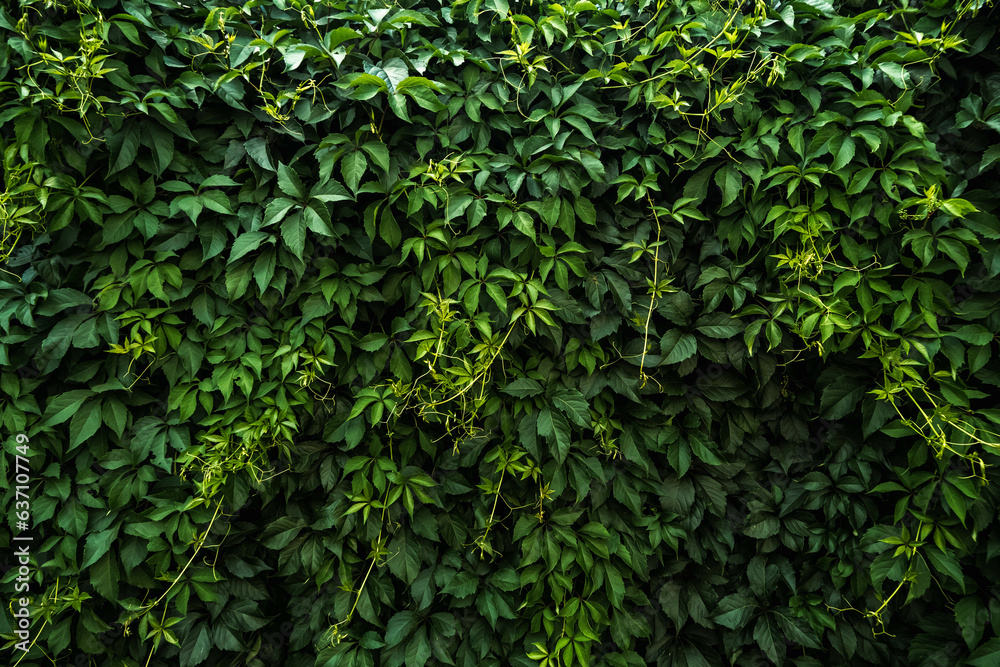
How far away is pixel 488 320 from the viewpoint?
1858mm

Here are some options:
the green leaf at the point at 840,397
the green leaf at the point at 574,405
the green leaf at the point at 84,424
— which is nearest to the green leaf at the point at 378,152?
the green leaf at the point at 574,405

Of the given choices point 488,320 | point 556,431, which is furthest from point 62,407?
point 556,431

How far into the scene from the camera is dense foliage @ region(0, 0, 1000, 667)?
1.83m

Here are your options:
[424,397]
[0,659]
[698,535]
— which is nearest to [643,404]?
[698,535]

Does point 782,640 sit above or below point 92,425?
below

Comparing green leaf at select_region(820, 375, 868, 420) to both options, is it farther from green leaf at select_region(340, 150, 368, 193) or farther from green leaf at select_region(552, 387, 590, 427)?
green leaf at select_region(340, 150, 368, 193)

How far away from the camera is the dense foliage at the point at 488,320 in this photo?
5.99ft

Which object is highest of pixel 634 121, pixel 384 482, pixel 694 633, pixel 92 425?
pixel 634 121

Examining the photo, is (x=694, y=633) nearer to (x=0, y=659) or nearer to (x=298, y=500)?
(x=298, y=500)

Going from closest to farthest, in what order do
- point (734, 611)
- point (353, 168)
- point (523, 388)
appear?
point (353, 168) → point (523, 388) → point (734, 611)

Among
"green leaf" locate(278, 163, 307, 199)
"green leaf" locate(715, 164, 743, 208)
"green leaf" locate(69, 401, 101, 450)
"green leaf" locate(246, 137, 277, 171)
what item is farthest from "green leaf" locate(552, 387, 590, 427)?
"green leaf" locate(69, 401, 101, 450)

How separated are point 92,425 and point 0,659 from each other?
3.10ft

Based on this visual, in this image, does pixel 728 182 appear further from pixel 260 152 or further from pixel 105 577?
pixel 105 577

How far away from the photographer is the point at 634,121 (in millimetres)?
2027
